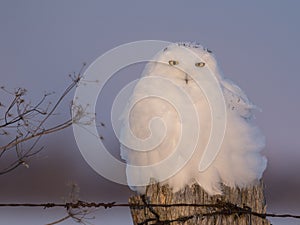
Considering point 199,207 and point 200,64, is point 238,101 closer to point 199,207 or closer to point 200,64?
point 200,64

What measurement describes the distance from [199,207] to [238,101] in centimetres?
40

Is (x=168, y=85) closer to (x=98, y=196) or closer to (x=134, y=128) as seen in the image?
(x=134, y=128)

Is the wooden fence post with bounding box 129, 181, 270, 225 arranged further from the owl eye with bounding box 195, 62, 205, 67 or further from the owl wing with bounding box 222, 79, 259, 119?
the owl eye with bounding box 195, 62, 205, 67

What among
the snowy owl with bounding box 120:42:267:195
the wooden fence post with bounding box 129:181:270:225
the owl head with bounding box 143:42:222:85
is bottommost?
the wooden fence post with bounding box 129:181:270:225

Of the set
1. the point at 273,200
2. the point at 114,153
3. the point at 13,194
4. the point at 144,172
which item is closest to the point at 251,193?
the point at 144,172

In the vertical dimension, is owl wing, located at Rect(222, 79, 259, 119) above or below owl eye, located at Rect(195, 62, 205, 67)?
below

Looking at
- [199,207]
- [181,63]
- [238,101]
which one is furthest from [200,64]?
[199,207]

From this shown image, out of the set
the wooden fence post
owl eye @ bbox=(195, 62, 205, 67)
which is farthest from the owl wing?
the wooden fence post

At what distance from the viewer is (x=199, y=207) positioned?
2.05 metres

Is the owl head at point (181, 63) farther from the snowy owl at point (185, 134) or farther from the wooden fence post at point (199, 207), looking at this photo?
the wooden fence post at point (199, 207)

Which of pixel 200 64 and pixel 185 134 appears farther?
pixel 200 64

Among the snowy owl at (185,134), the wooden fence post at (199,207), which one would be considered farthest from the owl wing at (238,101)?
the wooden fence post at (199,207)

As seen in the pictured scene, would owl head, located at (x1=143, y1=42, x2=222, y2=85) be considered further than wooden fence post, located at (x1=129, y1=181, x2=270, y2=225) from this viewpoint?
Yes

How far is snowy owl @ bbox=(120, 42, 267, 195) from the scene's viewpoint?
207 centimetres
